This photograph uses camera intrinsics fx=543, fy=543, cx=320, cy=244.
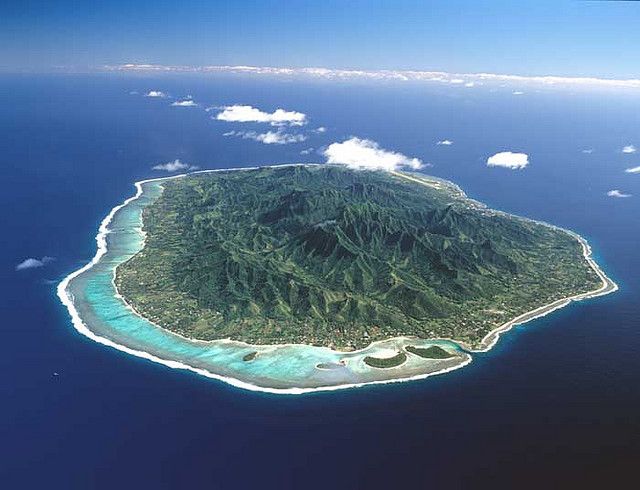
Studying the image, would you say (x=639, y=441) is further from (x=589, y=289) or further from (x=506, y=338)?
(x=589, y=289)

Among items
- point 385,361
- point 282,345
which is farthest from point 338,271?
point 385,361

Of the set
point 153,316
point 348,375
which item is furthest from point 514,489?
point 153,316

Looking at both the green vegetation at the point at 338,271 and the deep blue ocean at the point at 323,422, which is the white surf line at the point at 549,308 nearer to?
the green vegetation at the point at 338,271

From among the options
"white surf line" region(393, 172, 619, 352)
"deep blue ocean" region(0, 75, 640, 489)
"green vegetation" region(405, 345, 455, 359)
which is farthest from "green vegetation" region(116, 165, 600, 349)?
"deep blue ocean" region(0, 75, 640, 489)

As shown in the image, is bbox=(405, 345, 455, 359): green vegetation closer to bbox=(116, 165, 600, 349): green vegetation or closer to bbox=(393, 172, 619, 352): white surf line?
bbox=(393, 172, 619, 352): white surf line

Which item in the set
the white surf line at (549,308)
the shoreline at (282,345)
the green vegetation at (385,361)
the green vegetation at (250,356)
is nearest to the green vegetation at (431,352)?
the shoreline at (282,345)
